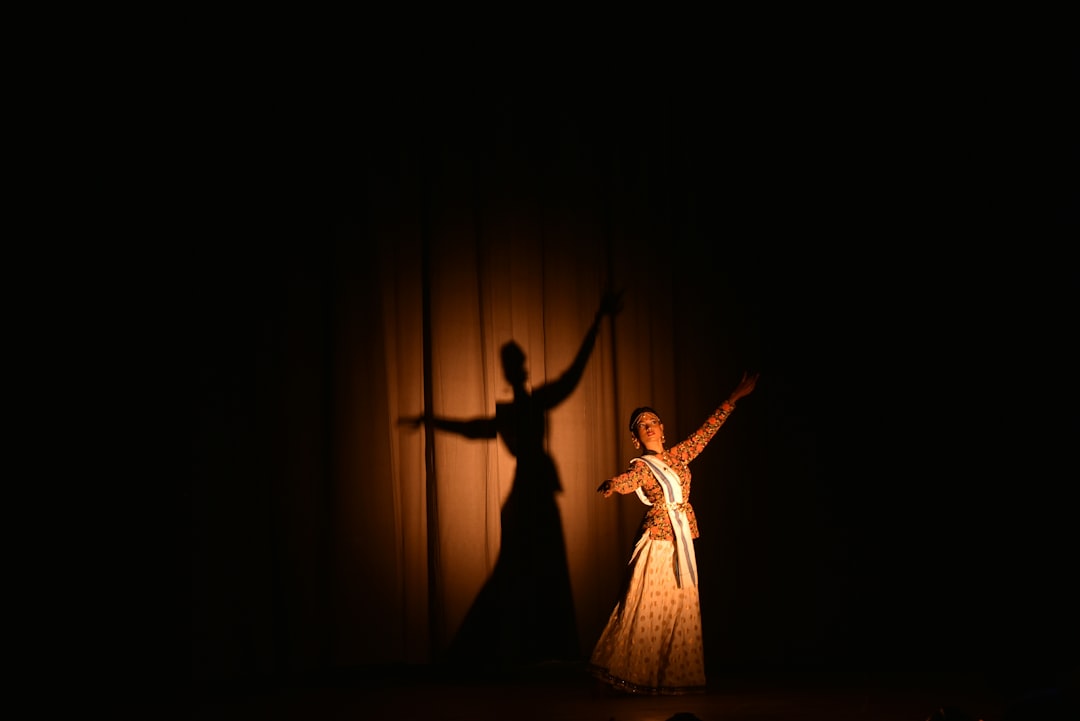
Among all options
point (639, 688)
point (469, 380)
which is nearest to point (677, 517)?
point (639, 688)

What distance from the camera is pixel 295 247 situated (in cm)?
514

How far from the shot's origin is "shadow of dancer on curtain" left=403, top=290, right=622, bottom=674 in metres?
5.07

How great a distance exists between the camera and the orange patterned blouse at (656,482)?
4289mm

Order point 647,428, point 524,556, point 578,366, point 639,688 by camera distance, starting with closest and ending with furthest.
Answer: point 639,688, point 647,428, point 524,556, point 578,366

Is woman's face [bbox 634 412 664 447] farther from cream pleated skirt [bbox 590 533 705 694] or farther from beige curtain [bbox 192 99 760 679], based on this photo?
beige curtain [bbox 192 99 760 679]

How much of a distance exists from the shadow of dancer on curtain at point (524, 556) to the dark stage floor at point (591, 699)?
170mm

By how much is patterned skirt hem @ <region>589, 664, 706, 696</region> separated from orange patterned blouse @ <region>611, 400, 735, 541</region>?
0.58 m

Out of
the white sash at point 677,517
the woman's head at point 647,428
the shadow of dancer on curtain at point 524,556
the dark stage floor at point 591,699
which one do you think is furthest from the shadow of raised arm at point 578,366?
the dark stage floor at point 591,699

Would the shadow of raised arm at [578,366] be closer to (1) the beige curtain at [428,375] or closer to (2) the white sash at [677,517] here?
(1) the beige curtain at [428,375]

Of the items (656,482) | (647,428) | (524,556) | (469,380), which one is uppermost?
(469,380)

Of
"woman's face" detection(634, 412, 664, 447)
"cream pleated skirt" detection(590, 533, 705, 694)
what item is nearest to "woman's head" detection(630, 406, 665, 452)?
"woman's face" detection(634, 412, 664, 447)

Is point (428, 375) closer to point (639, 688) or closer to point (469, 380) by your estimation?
point (469, 380)

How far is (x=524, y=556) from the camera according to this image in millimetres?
5141

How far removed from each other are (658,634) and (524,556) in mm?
1050
